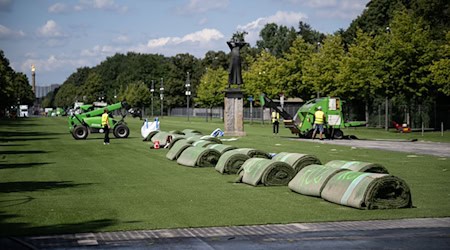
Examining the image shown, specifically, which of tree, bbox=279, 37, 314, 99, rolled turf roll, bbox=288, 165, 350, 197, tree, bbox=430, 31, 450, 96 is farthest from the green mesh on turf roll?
tree, bbox=279, 37, 314, 99

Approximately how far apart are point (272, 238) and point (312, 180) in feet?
17.8

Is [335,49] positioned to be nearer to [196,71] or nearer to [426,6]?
[426,6]

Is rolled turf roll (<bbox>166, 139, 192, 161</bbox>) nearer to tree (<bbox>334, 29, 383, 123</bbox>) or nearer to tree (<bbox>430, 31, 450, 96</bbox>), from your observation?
tree (<bbox>430, 31, 450, 96</bbox>)

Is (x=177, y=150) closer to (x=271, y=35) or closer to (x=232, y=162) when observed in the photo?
(x=232, y=162)

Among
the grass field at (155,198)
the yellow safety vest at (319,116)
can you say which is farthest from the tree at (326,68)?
the grass field at (155,198)

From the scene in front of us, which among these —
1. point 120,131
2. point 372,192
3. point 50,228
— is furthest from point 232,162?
point 120,131

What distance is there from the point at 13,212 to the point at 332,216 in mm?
6179

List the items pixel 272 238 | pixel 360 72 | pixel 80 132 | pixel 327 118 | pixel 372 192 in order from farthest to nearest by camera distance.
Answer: pixel 360 72 → pixel 80 132 → pixel 327 118 → pixel 372 192 → pixel 272 238

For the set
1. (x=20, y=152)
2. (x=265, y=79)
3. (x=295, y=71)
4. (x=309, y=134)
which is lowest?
(x=20, y=152)

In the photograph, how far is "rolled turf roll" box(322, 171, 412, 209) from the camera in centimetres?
1404

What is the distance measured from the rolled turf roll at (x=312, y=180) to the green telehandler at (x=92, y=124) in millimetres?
29842

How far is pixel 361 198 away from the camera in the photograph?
46.1 feet

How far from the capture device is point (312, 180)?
644 inches

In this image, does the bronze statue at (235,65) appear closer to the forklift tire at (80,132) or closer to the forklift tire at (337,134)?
the forklift tire at (337,134)
